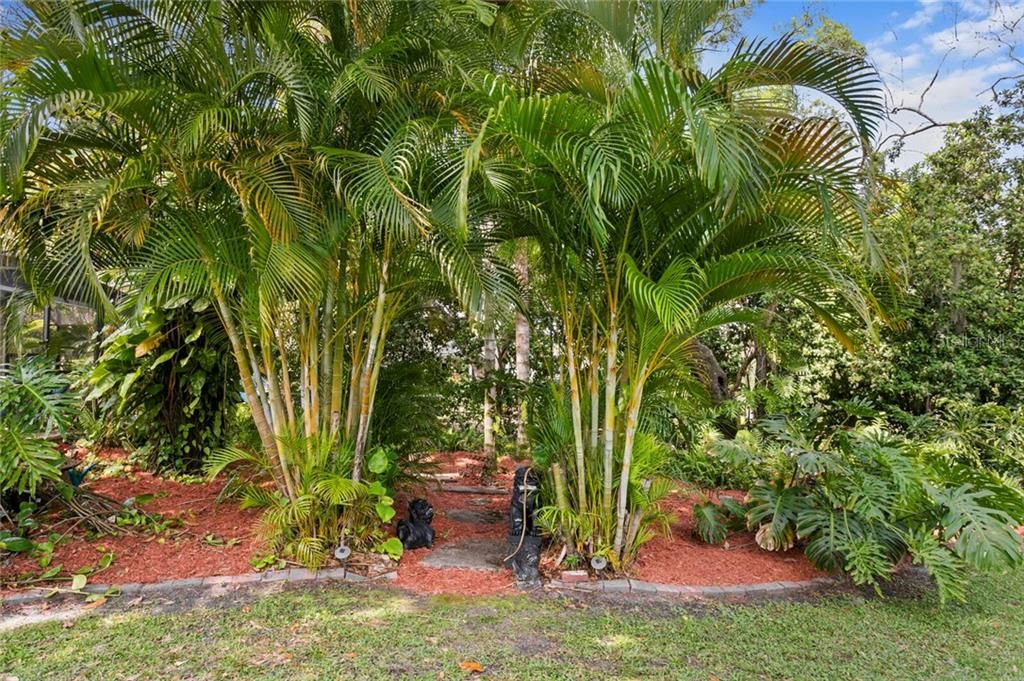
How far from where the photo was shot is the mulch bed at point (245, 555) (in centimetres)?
332

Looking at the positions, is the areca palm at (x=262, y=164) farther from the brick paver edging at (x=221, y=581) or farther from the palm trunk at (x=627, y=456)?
the palm trunk at (x=627, y=456)

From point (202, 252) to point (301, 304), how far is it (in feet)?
1.94

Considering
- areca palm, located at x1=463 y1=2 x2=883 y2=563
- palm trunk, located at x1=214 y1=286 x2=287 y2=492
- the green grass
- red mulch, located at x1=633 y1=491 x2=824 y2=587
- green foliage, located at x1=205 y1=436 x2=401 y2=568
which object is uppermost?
areca palm, located at x1=463 y1=2 x2=883 y2=563

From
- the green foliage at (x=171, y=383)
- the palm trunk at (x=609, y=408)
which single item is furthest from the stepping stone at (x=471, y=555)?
the green foliage at (x=171, y=383)

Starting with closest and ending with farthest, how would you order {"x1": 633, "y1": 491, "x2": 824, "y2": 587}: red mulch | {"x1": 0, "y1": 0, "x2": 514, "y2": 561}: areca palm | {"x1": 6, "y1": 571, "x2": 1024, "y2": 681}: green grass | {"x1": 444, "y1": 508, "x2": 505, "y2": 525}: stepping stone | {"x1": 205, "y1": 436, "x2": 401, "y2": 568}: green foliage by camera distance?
{"x1": 6, "y1": 571, "x2": 1024, "y2": 681}: green grass → {"x1": 0, "y1": 0, "x2": 514, "y2": 561}: areca palm → {"x1": 205, "y1": 436, "x2": 401, "y2": 568}: green foliage → {"x1": 633, "y1": 491, "x2": 824, "y2": 587}: red mulch → {"x1": 444, "y1": 508, "x2": 505, "y2": 525}: stepping stone

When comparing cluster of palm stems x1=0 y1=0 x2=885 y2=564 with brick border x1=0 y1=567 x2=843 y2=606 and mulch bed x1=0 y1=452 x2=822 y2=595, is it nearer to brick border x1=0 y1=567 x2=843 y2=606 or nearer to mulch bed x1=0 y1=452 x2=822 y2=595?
brick border x1=0 y1=567 x2=843 y2=606

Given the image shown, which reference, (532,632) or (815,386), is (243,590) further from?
(815,386)

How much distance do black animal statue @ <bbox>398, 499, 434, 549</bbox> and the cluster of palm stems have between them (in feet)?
1.68

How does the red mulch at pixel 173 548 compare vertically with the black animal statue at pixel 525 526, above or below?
below

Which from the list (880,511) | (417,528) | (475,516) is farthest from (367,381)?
(880,511)

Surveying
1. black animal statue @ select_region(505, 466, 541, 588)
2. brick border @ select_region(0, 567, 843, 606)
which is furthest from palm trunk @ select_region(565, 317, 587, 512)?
brick border @ select_region(0, 567, 843, 606)

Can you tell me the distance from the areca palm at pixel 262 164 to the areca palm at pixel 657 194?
471 mm

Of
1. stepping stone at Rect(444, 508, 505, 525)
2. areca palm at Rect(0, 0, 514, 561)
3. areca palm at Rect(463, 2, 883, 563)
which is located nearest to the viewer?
areca palm at Rect(463, 2, 883, 563)

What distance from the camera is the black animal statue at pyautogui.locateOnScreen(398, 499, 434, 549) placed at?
3854 millimetres
